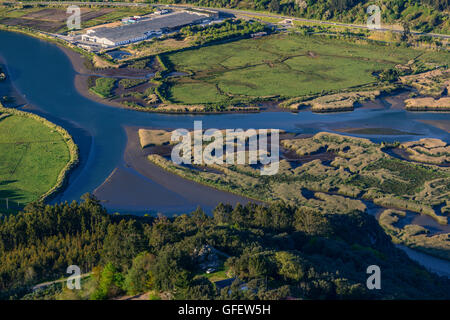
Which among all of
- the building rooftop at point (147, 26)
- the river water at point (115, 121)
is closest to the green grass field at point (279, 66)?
the river water at point (115, 121)

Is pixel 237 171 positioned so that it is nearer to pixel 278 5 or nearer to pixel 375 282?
pixel 375 282

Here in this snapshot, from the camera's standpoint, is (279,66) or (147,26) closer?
(279,66)

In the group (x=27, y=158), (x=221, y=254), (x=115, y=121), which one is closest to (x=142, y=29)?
(x=115, y=121)

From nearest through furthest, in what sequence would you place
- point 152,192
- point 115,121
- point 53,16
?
point 152,192, point 115,121, point 53,16

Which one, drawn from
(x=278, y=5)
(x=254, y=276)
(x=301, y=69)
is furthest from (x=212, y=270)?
(x=278, y=5)

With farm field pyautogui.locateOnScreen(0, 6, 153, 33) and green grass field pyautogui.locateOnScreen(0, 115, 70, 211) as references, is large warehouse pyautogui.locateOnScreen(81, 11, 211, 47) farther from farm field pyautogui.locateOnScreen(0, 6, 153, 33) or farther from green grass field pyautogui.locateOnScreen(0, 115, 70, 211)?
green grass field pyautogui.locateOnScreen(0, 115, 70, 211)

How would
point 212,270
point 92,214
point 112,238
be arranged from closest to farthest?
point 212,270 → point 112,238 → point 92,214

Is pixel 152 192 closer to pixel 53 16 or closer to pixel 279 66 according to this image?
pixel 279 66
